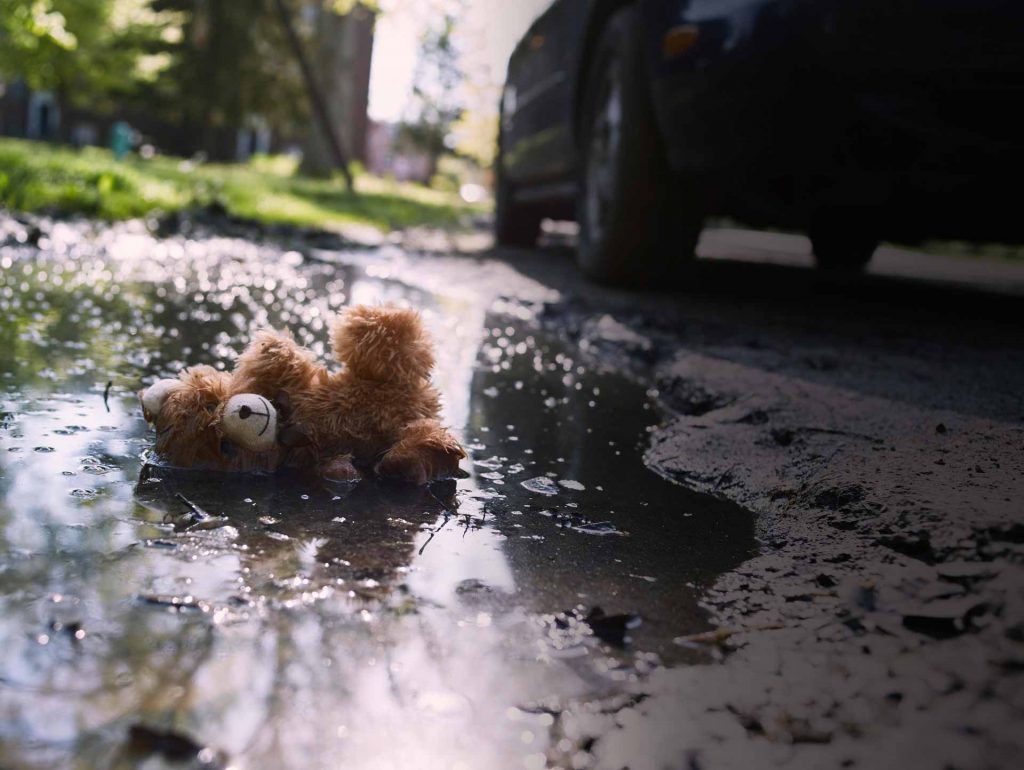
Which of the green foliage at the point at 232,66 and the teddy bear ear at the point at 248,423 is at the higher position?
the green foliage at the point at 232,66

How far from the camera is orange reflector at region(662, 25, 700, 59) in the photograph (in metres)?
3.96

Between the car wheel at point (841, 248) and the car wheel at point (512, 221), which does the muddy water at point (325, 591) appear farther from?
the car wheel at point (512, 221)

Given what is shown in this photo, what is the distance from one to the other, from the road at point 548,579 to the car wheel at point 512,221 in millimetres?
5472

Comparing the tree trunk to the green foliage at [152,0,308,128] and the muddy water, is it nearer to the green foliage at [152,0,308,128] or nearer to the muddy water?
the green foliage at [152,0,308,128]

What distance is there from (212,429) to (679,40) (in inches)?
107

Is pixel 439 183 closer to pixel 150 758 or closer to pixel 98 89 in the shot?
pixel 98 89

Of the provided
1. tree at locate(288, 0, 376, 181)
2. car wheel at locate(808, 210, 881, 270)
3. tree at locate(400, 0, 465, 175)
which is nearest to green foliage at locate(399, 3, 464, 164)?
tree at locate(400, 0, 465, 175)

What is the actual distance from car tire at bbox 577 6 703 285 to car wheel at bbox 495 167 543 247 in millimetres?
3267

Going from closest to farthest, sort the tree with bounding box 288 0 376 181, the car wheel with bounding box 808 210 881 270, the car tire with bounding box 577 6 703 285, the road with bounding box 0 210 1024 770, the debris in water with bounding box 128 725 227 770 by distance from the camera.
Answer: the debris in water with bounding box 128 725 227 770 → the road with bounding box 0 210 1024 770 → the car tire with bounding box 577 6 703 285 → the car wheel with bounding box 808 210 881 270 → the tree with bounding box 288 0 376 181

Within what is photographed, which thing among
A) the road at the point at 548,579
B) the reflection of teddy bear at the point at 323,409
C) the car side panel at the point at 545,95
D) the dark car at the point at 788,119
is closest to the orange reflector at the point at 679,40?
the dark car at the point at 788,119

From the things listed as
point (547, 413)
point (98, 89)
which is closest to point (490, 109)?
point (98, 89)

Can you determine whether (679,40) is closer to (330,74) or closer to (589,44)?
(589,44)

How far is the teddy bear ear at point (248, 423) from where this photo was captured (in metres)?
2.06

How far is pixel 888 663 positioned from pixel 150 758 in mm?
908
